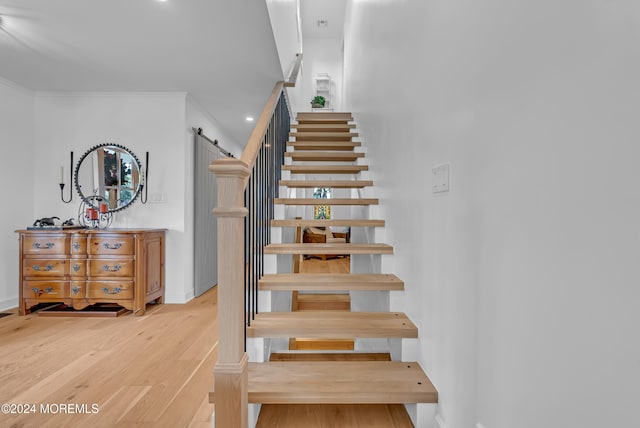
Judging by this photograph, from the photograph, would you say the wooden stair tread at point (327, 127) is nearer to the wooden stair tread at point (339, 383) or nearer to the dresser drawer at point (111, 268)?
the dresser drawer at point (111, 268)

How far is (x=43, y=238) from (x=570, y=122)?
413 centimetres

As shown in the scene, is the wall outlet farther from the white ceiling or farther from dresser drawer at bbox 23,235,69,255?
the white ceiling

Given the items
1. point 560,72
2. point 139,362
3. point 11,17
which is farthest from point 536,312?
point 11,17

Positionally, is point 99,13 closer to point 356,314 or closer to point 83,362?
point 83,362

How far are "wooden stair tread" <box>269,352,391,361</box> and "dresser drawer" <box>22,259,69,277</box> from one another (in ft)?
8.68

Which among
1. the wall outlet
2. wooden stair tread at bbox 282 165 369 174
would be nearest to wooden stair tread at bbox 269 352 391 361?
wooden stair tread at bbox 282 165 369 174

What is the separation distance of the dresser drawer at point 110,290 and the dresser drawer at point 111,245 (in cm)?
29

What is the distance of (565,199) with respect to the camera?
69cm

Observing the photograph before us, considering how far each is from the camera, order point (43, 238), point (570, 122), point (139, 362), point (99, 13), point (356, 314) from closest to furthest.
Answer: point (570, 122) → point (356, 314) → point (139, 362) → point (99, 13) → point (43, 238)

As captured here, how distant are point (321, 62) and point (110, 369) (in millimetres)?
7373

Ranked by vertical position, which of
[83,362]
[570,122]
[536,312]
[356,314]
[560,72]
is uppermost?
[560,72]

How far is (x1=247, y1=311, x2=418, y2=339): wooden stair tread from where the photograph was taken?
5.09 feet

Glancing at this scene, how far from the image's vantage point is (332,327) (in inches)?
62.0

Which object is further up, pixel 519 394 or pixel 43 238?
pixel 43 238
